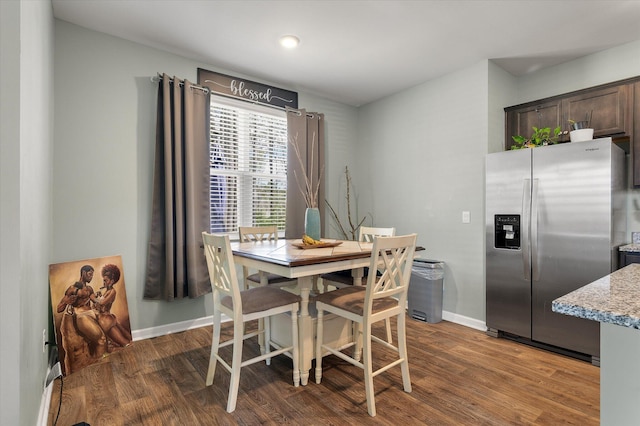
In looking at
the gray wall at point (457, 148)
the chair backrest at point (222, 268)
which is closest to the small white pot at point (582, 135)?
the gray wall at point (457, 148)

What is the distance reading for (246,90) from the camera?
3623 mm

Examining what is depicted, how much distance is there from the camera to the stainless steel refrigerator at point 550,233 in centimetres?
251

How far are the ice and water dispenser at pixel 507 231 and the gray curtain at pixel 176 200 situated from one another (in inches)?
108

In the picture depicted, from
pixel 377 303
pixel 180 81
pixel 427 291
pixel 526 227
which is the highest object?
pixel 180 81

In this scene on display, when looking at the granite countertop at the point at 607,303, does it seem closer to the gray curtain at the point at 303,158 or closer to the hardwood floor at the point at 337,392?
the hardwood floor at the point at 337,392

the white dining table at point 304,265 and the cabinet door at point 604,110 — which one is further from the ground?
the cabinet door at point 604,110

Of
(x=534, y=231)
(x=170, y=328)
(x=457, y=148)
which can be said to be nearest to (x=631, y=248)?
(x=534, y=231)

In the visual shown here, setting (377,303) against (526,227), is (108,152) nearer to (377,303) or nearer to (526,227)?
(377,303)

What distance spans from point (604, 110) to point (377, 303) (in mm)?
2657

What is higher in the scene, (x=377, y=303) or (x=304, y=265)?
(x=304, y=265)

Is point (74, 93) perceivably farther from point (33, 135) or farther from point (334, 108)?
point (334, 108)

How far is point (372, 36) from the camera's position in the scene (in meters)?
2.85

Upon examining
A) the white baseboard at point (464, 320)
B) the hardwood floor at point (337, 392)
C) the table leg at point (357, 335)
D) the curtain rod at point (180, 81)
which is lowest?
the hardwood floor at point (337, 392)

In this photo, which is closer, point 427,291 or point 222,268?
point 222,268
